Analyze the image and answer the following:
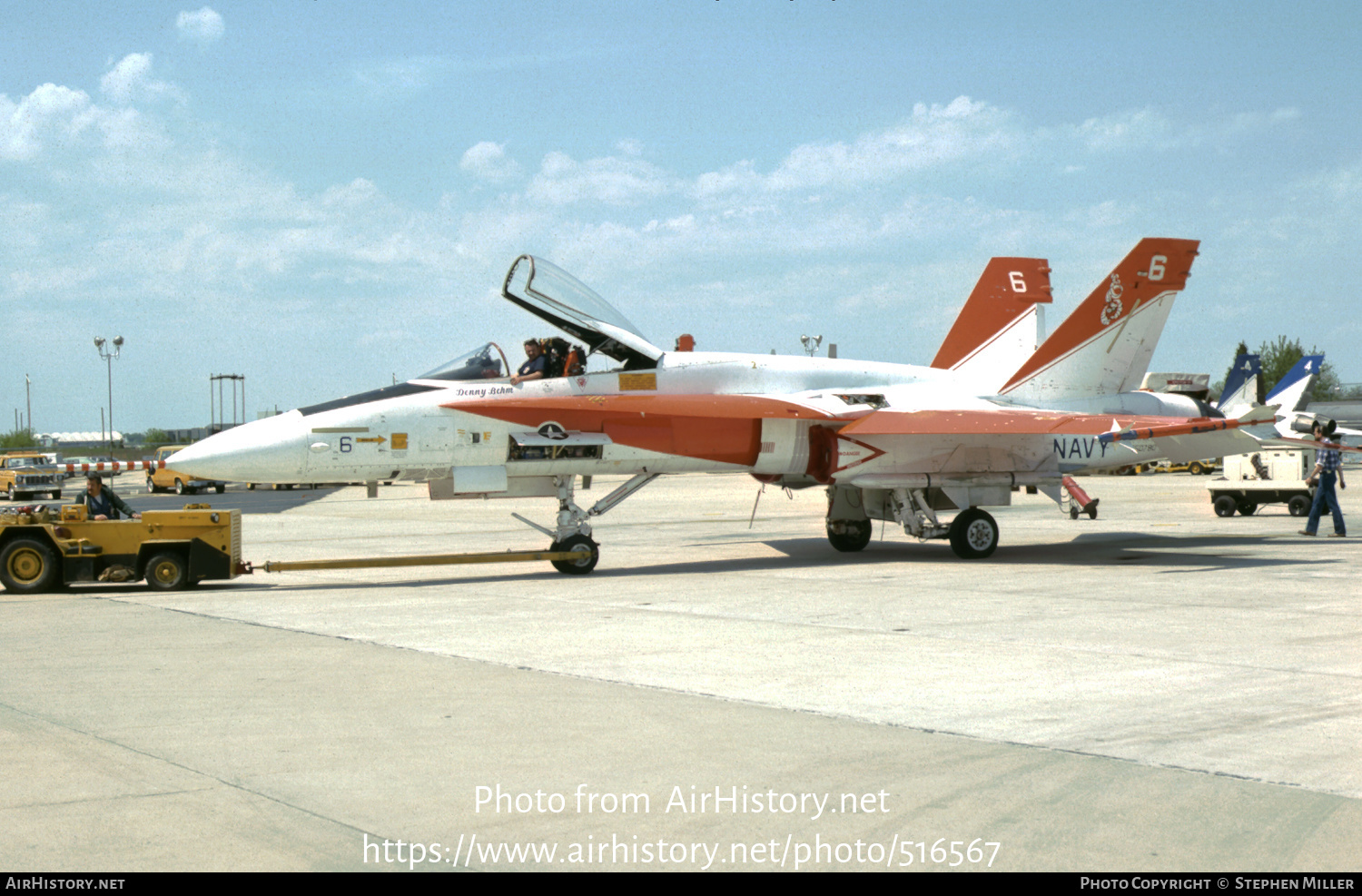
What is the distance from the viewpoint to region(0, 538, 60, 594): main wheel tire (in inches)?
534

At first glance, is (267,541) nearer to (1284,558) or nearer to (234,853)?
(1284,558)

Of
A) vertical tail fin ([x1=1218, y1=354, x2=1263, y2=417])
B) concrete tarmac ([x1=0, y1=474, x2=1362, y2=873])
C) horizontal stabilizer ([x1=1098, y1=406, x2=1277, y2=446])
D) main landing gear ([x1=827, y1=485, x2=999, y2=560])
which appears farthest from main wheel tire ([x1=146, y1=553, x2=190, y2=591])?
vertical tail fin ([x1=1218, y1=354, x2=1263, y2=417])

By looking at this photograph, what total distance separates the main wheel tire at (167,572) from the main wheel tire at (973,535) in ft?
32.8

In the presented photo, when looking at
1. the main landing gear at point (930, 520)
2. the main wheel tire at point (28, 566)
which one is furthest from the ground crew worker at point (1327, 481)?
the main wheel tire at point (28, 566)

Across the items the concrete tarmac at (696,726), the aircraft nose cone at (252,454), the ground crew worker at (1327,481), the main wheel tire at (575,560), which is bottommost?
the concrete tarmac at (696,726)

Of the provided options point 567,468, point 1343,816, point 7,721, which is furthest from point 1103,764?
point 567,468

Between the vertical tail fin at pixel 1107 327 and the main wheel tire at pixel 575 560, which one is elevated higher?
the vertical tail fin at pixel 1107 327

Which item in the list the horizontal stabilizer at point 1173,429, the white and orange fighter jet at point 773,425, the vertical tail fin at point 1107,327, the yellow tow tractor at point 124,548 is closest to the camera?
the yellow tow tractor at point 124,548

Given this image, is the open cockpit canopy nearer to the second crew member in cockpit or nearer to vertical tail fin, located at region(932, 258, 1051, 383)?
the second crew member in cockpit

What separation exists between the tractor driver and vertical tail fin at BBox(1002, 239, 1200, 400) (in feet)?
41.1

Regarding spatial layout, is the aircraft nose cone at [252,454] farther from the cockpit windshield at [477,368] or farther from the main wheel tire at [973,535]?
the main wheel tire at [973,535]

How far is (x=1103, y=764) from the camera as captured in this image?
5.37m

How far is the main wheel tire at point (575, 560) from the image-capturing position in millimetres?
15051

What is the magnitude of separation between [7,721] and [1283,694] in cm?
732
